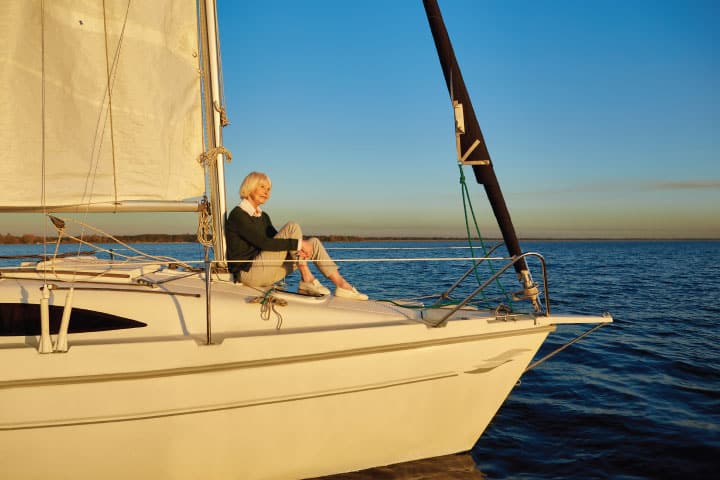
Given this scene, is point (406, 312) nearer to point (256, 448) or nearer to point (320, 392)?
point (320, 392)

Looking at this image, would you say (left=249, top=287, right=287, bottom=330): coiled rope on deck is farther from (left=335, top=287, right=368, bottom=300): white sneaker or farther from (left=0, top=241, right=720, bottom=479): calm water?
(left=0, top=241, right=720, bottom=479): calm water

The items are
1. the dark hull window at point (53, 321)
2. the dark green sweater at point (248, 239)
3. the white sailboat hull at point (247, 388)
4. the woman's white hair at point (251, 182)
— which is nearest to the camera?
the white sailboat hull at point (247, 388)

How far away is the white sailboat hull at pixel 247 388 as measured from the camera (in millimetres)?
3280

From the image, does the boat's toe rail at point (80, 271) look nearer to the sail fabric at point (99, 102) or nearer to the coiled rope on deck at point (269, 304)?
the sail fabric at point (99, 102)

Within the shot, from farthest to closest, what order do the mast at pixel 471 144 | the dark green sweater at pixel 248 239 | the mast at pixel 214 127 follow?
the mast at pixel 214 127
the dark green sweater at pixel 248 239
the mast at pixel 471 144

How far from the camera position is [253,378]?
3.50 meters

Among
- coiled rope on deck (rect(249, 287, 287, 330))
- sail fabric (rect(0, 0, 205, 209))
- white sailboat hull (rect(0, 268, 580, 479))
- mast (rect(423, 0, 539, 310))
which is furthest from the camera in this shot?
sail fabric (rect(0, 0, 205, 209))

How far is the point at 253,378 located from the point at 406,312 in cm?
151

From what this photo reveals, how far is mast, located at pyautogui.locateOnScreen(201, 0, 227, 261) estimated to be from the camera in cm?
504

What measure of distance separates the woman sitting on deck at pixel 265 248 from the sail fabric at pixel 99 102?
0.90m

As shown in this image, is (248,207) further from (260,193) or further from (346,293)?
(346,293)

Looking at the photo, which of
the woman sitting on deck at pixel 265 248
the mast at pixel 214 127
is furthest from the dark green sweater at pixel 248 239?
the mast at pixel 214 127

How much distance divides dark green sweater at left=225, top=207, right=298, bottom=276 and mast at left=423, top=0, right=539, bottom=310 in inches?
67.0

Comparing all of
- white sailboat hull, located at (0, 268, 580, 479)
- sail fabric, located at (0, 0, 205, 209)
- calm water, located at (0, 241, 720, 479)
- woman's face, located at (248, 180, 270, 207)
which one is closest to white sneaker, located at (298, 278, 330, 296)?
white sailboat hull, located at (0, 268, 580, 479)
